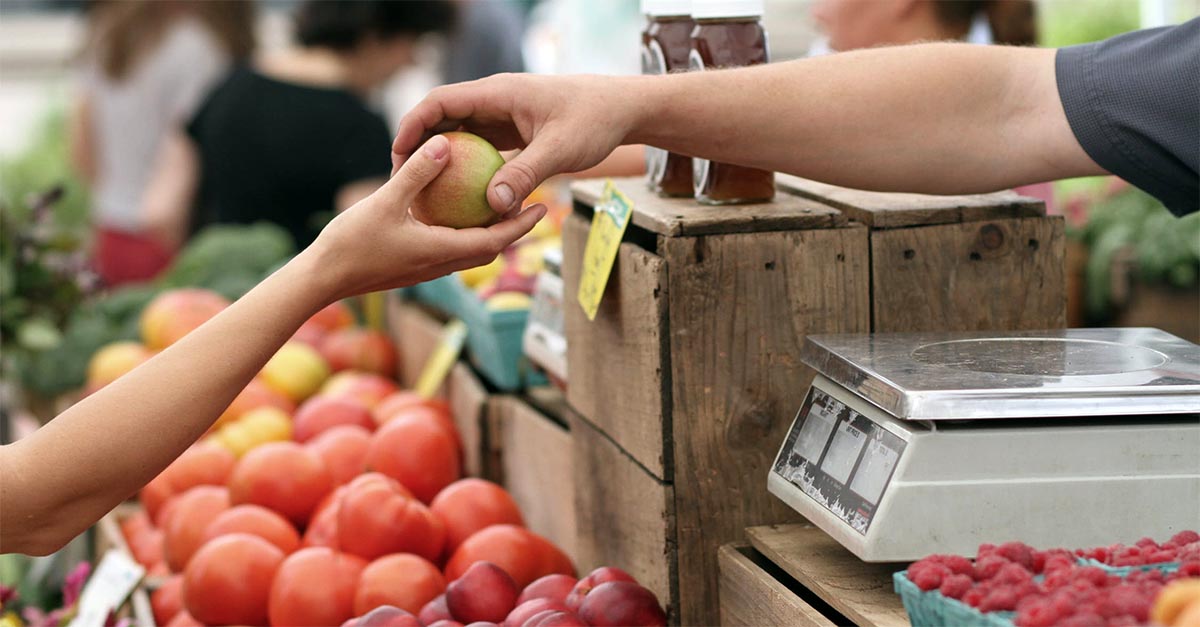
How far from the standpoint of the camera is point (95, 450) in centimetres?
132

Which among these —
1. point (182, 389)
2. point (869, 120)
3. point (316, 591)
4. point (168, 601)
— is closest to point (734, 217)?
point (869, 120)

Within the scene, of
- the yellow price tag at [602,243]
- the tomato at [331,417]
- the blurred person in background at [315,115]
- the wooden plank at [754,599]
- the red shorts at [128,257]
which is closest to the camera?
the wooden plank at [754,599]

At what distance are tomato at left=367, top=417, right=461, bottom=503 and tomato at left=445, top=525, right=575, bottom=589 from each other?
0.37 meters

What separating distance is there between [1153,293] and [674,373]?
11.5 feet

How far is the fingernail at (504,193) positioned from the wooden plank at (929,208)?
448 millimetres

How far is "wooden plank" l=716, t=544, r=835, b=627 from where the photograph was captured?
→ 131 centimetres

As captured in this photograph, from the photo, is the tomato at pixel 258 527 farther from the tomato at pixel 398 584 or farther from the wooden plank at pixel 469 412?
the wooden plank at pixel 469 412

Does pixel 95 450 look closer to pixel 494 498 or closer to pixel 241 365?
pixel 241 365

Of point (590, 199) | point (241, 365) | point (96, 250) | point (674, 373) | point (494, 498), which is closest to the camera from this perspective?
point (241, 365)

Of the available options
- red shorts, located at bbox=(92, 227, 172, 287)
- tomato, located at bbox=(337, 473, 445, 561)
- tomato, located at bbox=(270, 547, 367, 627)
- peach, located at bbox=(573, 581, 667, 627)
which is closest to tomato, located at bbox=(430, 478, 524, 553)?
tomato, located at bbox=(337, 473, 445, 561)

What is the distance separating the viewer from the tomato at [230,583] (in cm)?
196

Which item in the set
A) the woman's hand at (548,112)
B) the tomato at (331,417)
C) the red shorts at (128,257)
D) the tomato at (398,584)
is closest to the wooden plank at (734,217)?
the woman's hand at (548,112)

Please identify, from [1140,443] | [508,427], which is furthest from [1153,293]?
[1140,443]

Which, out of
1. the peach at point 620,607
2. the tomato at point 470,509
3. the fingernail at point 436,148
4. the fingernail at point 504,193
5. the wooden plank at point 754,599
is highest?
the fingernail at point 436,148
